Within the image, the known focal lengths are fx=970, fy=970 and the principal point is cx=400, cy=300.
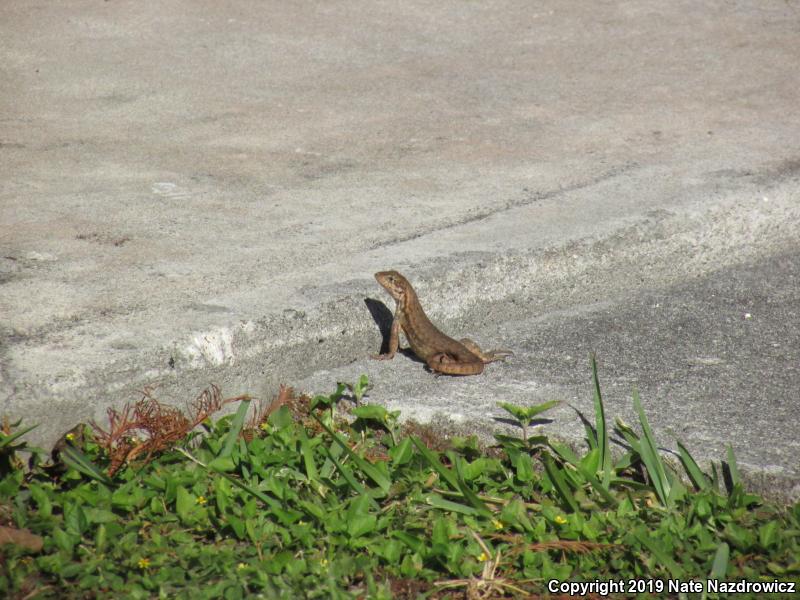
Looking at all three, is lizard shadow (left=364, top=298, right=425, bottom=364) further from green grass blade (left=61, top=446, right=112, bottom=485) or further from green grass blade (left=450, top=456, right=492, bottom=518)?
green grass blade (left=61, top=446, right=112, bottom=485)

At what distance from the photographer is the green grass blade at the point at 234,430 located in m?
3.31

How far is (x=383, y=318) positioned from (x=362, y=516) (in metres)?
1.28

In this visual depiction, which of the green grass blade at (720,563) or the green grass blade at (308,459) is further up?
the green grass blade at (308,459)

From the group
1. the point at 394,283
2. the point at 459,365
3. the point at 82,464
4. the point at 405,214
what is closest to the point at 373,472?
the point at 459,365

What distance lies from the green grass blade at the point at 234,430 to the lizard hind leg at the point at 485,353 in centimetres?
102

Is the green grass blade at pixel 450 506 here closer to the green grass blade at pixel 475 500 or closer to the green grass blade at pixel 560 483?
the green grass blade at pixel 475 500

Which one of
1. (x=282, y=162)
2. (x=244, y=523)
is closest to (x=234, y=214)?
(x=282, y=162)

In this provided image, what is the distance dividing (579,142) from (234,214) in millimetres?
2277

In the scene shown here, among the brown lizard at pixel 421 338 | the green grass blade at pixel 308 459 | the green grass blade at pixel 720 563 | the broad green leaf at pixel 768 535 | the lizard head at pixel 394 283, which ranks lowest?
the green grass blade at pixel 720 563

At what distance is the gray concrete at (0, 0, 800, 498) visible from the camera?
3678 mm

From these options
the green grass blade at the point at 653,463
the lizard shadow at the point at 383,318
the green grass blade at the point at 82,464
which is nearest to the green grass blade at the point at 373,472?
the green grass blade at the point at 82,464

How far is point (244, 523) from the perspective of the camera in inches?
117

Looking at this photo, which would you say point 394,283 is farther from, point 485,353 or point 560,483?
point 560,483

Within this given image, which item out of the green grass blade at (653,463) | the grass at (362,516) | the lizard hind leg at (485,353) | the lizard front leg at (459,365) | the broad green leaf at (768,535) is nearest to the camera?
the grass at (362,516)
